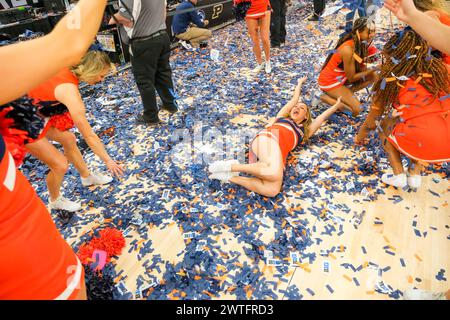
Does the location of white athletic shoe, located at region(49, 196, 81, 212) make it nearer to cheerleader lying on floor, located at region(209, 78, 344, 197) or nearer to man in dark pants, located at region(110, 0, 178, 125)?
cheerleader lying on floor, located at region(209, 78, 344, 197)

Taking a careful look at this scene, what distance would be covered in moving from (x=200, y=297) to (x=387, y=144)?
2164 millimetres

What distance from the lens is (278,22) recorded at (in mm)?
6070

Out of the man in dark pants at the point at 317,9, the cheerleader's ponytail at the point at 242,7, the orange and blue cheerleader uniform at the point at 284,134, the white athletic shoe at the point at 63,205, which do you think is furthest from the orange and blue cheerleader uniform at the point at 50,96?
the man in dark pants at the point at 317,9

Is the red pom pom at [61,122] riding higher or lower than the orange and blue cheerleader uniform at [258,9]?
lower

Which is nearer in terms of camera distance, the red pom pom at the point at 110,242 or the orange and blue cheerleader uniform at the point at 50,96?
the orange and blue cheerleader uniform at the point at 50,96

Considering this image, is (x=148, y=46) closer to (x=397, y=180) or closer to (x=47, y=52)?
(x=47, y=52)

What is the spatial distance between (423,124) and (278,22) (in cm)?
461

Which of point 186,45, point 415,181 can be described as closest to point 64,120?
point 415,181

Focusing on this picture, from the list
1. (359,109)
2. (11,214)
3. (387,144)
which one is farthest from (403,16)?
(359,109)

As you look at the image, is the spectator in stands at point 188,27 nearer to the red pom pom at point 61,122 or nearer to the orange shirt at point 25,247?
the red pom pom at point 61,122

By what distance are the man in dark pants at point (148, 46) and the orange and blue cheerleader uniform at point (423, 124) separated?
2665 mm

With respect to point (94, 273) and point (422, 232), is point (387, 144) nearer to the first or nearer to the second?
point (422, 232)

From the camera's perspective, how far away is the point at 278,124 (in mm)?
3158

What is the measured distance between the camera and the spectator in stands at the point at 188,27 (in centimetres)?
657
